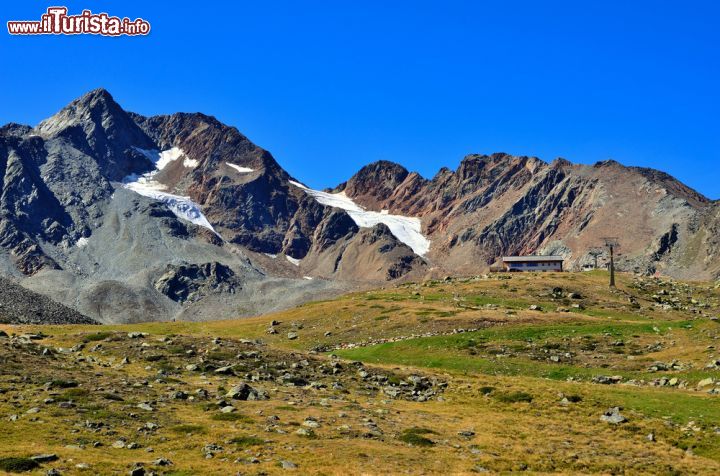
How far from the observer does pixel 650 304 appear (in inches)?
4668

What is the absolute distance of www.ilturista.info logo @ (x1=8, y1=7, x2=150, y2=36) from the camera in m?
185

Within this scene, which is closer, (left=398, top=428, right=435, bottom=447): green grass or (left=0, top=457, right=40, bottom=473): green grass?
(left=0, top=457, right=40, bottom=473): green grass

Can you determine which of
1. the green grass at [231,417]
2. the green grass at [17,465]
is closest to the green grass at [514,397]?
the green grass at [231,417]

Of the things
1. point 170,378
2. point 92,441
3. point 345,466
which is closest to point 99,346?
point 170,378

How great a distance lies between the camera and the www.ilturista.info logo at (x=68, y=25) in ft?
607

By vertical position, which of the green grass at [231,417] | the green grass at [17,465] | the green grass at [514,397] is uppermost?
the green grass at [514,397]

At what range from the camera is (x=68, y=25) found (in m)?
195

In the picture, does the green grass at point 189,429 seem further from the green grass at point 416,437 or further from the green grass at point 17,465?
the green grass at point 416,437

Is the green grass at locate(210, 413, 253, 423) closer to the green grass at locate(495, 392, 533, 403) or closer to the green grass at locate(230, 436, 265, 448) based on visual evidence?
the green grass at locate(230, 436, 265, 448)

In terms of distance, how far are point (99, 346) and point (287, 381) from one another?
21.1 meters

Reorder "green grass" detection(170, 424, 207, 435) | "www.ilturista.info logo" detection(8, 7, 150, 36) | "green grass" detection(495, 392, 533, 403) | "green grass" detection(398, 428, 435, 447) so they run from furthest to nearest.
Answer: "www.ilturista.info logo" detection(8, 7, 150, 36), "green grass" detection(495, 392, 533, 403), "green grass" detection(398, 428, 435, 447), "green grass" detection(170, 424, 207, 435)

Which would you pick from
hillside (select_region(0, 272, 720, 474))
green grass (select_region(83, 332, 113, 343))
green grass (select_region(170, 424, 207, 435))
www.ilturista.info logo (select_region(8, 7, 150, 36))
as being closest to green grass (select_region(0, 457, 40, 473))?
hillside (select_region(0, 272, 720, 474))

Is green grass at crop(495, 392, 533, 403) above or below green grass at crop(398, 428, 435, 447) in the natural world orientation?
above

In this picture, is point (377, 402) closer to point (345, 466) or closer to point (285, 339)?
point (345, 466)
